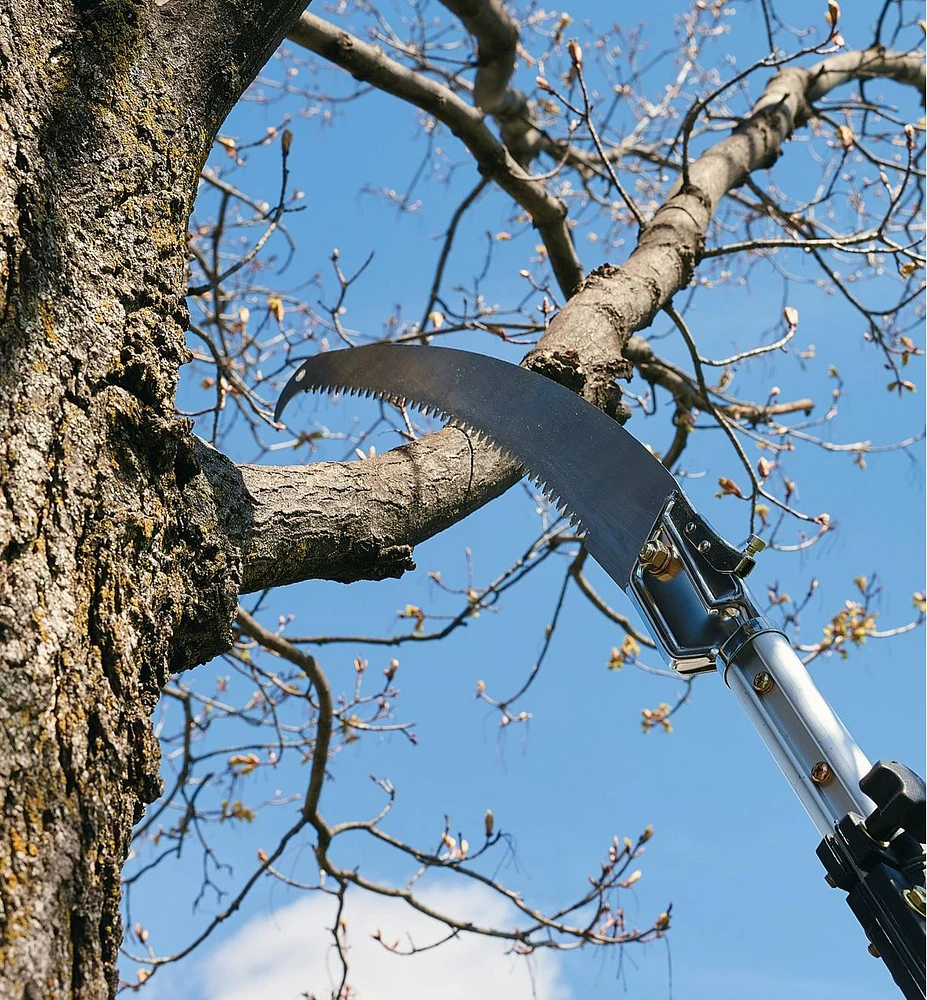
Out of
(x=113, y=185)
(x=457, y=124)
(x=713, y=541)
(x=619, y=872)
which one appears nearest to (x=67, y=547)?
(x=113, y=185)

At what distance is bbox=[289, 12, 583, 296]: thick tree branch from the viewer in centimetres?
370

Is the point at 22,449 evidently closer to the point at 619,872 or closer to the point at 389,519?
the point at 389,519

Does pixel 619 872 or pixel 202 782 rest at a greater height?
pixel 202 782

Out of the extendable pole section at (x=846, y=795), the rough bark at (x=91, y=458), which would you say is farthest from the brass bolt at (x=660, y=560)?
the rough bark at (x=91, y=458)

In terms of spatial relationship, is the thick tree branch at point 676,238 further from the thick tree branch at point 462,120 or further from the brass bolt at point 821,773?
the brass bolt at point 821,773

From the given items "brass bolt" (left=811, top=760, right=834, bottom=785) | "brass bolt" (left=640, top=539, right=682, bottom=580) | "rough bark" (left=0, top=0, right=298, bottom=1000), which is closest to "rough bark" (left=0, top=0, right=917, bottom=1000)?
"rough bark" (left=0, top=0, right=298, bottom=1000)

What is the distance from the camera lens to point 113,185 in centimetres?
166

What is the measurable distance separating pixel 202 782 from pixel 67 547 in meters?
3.21

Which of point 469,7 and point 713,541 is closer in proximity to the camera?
point 713,541

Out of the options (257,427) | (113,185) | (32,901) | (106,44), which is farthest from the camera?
(257,427)

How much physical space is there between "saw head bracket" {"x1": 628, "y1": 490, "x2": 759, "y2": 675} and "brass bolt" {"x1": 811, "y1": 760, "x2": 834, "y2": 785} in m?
0.27

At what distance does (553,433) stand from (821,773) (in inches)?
32.5

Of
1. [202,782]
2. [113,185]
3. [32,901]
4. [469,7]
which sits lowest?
[32,901]

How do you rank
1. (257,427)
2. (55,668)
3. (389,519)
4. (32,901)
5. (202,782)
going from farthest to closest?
(257,427)
(202,782)
(389,519)
(55,668)
(32,901)
